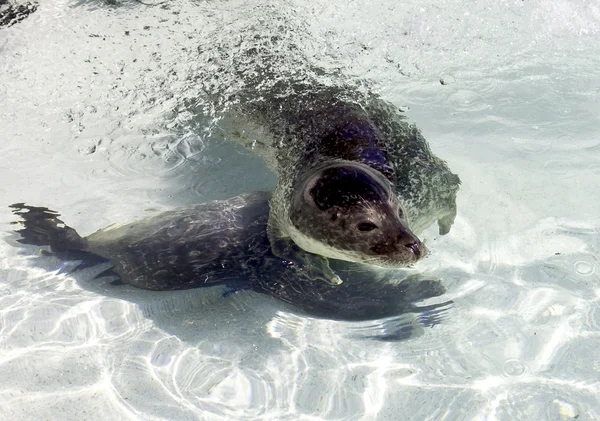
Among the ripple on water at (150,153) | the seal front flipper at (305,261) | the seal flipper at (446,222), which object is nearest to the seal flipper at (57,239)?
the ripple on water at (150,153)

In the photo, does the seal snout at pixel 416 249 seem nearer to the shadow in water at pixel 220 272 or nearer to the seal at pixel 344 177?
the seal at pixel 344 177

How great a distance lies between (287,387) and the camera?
9.79ft

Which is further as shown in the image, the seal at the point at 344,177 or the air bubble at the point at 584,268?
the air bubble at the point at 584,268

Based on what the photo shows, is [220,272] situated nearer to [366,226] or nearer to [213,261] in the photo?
[213,261]

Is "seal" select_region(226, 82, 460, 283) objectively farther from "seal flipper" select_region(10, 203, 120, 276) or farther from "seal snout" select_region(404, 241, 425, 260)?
"seal flipper" select_region(10, 203, 120, 276)

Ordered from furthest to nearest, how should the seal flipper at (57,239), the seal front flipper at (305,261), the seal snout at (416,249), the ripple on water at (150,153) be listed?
the ripple on water at (150,153)
the seal flipper at (57,239)
the seal front flipper at (305,261)
the seal snout at (416,249)

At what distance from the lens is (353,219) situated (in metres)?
3.14

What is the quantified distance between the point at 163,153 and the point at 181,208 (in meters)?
0.82

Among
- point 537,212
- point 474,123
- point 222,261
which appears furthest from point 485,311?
point 474,123

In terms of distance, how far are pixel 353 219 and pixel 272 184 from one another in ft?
5.25

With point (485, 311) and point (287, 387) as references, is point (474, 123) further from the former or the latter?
point (287, 387)

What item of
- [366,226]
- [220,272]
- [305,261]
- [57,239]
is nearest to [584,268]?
[366,226]

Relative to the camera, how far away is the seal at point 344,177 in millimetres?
3145

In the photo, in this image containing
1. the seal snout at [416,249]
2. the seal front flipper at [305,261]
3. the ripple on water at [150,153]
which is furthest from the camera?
the ripple on water at [150,153]
